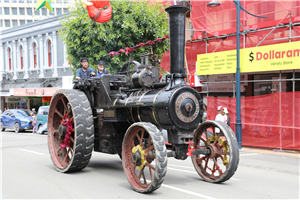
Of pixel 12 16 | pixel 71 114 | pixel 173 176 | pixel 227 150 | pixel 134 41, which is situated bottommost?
pixel 173 176

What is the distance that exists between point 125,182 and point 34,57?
28.1 metres

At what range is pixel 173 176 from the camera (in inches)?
291

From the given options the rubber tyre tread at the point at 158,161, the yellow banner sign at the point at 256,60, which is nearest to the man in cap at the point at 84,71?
the rubber tyre tread at the point at 158,161

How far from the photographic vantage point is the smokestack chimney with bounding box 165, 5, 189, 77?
640cm

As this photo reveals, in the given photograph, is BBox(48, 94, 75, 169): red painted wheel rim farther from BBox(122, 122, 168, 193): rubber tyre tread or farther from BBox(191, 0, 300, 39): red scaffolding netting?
BBox(191, 0, 300, 39): red scaffolding netting

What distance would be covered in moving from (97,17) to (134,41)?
11.1 ft

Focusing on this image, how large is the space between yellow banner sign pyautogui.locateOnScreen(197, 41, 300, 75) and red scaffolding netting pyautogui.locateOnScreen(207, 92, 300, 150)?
115 centimetres

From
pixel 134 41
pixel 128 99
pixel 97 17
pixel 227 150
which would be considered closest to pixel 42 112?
pixel 134 41

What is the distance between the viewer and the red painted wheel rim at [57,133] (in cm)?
802

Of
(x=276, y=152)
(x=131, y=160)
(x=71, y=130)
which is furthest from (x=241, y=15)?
(x=131, y=160)

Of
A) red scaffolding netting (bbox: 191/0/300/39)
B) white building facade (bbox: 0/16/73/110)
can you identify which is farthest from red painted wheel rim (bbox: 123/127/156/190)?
white building facade (bbox: 0/16/73/110)

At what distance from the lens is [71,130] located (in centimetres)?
779

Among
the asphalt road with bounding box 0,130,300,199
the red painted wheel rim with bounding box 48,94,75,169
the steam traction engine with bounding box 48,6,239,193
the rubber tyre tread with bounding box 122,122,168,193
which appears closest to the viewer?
the rubber tyre tread with bounding box 122,122,168,193

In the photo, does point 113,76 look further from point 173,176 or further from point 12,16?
point 12,16
